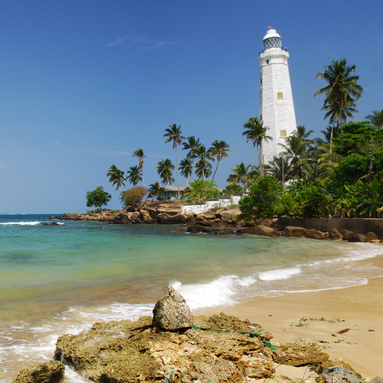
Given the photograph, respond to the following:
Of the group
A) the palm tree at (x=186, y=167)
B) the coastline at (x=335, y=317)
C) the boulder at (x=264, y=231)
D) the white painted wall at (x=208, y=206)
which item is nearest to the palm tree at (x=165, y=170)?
the palm tree at (x=186, y=167)

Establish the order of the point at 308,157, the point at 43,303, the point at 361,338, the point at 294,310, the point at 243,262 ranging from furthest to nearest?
the point at 308,157
the point at 243,262
the point at 43,303
the point at 294,310
the point at 361,338

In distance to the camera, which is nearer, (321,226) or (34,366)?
(34,366)

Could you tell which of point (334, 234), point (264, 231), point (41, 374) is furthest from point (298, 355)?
point (264, 231)

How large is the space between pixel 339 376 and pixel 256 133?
4610 cm

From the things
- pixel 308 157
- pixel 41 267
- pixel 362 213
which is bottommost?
pixel 41 267

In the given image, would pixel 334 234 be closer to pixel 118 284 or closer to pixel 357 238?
pixel 357 238

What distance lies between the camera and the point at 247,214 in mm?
34375

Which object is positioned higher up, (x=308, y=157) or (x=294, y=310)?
(x=308, y=157)

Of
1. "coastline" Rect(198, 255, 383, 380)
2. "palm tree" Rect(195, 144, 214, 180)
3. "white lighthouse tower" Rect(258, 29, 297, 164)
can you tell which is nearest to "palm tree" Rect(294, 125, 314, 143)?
"white lighthouse tower" Rect(258, 29, 297, 164)

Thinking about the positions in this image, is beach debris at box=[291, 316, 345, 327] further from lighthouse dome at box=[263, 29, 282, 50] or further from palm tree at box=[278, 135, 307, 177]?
lighthouse dome at box=[263, 29, 282, 50]

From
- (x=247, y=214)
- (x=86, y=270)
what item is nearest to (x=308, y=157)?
(x=247, y=214)

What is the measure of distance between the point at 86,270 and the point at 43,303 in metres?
4.14

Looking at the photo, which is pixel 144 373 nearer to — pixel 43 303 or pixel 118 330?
pixel 118 330

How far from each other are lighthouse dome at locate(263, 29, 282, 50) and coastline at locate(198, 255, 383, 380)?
1946 inches
